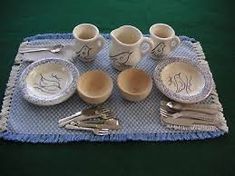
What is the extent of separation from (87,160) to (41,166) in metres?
0.09

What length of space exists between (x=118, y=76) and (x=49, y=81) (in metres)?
0.16

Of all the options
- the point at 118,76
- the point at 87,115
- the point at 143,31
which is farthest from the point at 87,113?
the point at 143,31

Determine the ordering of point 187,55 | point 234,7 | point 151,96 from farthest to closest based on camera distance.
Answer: point 234,7 → point 187,55 → point 151,96

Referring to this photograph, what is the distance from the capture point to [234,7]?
97 centimetres

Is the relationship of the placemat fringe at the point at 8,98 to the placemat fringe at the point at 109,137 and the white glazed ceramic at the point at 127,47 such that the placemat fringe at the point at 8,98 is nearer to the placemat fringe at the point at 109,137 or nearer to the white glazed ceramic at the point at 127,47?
the placemat fringe at the point at 109,137

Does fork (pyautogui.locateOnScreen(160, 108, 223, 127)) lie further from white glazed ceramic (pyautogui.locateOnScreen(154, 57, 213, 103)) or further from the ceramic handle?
the ceramic handle

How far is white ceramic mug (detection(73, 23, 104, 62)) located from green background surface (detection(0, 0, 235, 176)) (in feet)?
0.44

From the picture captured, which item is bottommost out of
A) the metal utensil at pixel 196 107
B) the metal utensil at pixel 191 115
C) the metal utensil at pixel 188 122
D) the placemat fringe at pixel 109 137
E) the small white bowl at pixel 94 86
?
the placemat fringe at pixel 109 137

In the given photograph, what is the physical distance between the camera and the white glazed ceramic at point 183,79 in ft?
2.29

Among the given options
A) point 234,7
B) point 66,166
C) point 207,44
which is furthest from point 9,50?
point 234,7

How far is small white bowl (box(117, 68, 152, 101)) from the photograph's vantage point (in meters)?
0.68

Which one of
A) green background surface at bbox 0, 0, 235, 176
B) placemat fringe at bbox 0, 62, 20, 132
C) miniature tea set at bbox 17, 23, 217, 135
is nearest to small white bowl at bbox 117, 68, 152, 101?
miniature tea set at bbox 17, 23, 217, 135

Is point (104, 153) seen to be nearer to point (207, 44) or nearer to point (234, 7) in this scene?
point (207, 44)

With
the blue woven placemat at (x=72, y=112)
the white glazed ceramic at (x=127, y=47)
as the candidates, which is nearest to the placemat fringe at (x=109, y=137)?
the blue woven placemat at (x=72, y=112)
